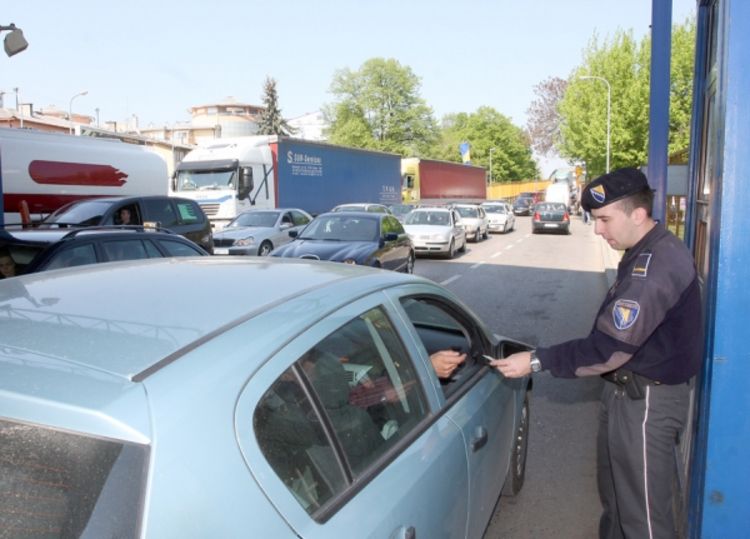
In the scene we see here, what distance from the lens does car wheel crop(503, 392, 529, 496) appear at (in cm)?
369

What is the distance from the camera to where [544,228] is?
30.2 m

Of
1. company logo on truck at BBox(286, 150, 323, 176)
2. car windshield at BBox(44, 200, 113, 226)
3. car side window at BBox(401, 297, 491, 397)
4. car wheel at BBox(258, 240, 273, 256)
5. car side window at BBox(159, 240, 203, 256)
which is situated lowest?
car wheel at BBox(258, 240, 273, 256)

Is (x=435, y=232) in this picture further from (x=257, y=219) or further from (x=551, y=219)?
(x=551, y=219)

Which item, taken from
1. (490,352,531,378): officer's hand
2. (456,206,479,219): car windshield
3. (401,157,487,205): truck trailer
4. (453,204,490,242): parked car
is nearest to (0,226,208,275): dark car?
(490,352,531,378): officer's hand

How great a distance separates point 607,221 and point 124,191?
1850cm

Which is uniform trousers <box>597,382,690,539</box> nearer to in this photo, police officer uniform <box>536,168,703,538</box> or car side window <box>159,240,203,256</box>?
police officer uniform <box>536,168,703,538</box>

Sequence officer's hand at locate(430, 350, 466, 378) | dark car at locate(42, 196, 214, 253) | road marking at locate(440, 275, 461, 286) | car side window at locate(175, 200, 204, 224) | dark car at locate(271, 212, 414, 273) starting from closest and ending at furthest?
officer's hand at locate(430, 350, 466, 378) → dark car at locate(42, 196, 214, 253) → dark car at locate(271, 212, 414, 273) → car side window at locate(175, 200, 204, 224) → road marking at locate(440, 275, 461, 286)

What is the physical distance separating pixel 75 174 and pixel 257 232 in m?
5.72

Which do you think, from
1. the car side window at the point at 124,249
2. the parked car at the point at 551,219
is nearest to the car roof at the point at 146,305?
the car side window at the point at 124,249

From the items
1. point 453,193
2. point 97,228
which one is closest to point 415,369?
point 97,228

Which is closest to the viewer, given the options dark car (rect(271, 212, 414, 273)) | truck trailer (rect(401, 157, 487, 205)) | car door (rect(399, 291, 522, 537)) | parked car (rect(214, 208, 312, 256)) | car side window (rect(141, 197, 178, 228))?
car door (rect(399, 291, 522, 537))

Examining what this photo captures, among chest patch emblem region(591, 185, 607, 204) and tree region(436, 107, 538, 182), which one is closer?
chest patch emblem region(591, 185, 607, 204)

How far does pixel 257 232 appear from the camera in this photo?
1573cm

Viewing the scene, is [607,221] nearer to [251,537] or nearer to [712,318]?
[712,318]
